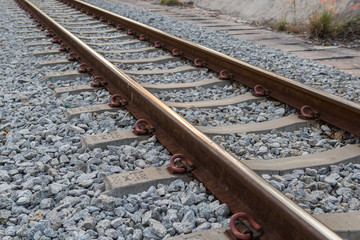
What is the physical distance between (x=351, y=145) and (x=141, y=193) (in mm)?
1530

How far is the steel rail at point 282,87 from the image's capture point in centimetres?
316

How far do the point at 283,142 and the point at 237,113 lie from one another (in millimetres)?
652

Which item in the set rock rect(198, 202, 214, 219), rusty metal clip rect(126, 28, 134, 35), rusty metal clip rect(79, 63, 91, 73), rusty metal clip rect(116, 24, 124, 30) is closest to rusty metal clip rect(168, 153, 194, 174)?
rock rect(198, 202, 214, 219)

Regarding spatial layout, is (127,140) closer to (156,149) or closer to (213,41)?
(156,149)

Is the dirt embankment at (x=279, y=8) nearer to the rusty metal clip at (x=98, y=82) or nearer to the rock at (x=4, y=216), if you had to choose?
the rusty metal clip at (x=98, y=82)

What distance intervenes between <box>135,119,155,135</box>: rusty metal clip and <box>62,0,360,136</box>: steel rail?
4.44 feet

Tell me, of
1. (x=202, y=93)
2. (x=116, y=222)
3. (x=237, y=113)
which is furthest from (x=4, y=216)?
(x=202, y=93)

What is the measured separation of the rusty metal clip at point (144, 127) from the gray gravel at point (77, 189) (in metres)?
0.12

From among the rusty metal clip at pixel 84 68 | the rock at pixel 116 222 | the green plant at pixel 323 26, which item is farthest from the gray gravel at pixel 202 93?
the green plant at pixel 323 26

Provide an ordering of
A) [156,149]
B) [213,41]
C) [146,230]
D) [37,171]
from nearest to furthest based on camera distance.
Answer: [146,230] → [37,171] → [156,149] → [213,41]

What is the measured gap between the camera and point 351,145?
2883 millimetres

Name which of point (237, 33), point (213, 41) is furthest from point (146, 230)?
point (237, 33)

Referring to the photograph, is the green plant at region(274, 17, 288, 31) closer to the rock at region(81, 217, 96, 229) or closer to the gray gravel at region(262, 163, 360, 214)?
the gray gravel at region(262, 163, 360, 214)

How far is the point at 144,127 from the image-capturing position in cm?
311
